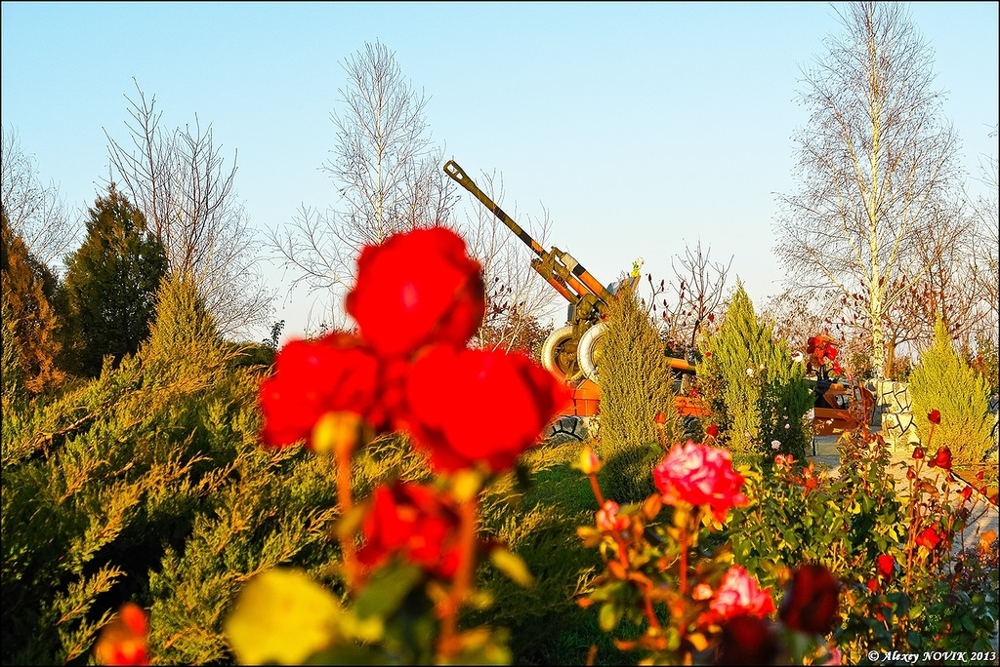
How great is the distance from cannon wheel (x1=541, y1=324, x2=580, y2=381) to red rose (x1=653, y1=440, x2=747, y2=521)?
9.86 meters

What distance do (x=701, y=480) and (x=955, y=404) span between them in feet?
26.8

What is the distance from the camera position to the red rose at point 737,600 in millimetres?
1257

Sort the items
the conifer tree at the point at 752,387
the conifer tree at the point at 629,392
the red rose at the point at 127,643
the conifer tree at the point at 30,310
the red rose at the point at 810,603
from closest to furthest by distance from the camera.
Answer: the red rose at the point at 127,643
the red rose at the point at 810,603
the conifer tree at the point at 629,392
the conifer tree at the point at 752,387
the conifer tree at the point at 30,310

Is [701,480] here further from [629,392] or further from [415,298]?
[629,392]

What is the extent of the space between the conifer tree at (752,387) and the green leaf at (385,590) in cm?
688

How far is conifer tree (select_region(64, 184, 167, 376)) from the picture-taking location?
9.76 m

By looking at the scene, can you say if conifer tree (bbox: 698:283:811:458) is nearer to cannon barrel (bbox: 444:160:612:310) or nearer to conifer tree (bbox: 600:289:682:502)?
conifer tree (bbox: 600:289:682:502)

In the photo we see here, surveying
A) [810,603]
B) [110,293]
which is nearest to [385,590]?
[810,603]

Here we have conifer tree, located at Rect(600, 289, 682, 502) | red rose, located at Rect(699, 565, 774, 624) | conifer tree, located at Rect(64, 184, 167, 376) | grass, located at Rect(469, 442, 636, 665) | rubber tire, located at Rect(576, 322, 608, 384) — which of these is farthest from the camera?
rubber tire, located at Rect(576, 322, 608, 384)

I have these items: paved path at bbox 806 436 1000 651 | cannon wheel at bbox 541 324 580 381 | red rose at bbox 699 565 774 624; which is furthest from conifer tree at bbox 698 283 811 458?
red rose at bbox 699 565 774 624

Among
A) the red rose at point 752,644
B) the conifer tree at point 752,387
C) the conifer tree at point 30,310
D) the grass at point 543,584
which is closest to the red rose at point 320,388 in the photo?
the red rose at point 752,644

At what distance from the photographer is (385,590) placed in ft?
2.21

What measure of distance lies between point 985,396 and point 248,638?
30.7 feet

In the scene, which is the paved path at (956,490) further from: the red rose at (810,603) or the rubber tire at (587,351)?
the rubber tire at (587,351)
